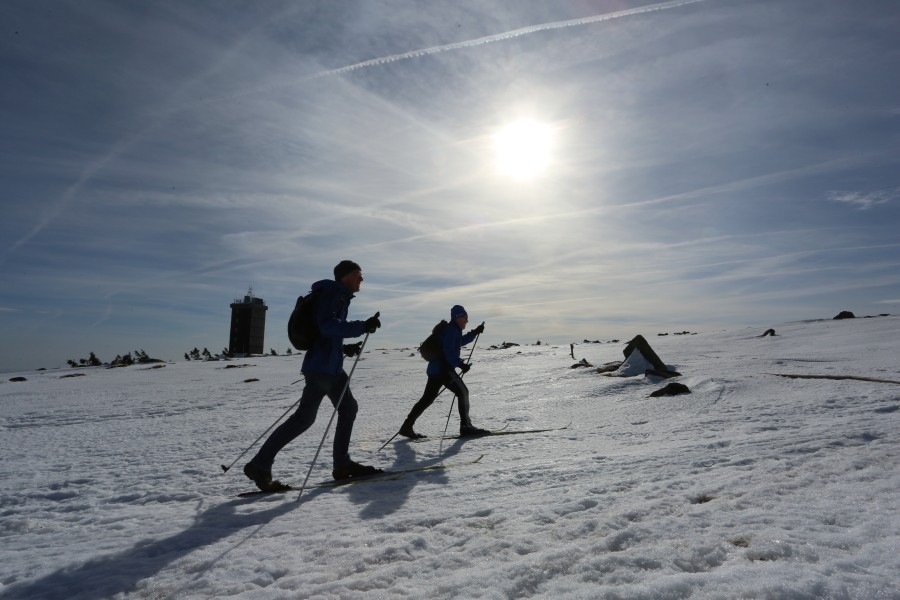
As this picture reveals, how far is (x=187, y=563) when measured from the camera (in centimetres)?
286

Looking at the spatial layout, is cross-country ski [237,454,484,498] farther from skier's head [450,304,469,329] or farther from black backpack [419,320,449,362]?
skier's head [450,304,469,329]

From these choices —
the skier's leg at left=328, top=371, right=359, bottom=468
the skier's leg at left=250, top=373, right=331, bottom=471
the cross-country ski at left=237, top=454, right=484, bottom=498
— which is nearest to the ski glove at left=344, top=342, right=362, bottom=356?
the skier's leg at left=328, top=371, right=359, bottom=468

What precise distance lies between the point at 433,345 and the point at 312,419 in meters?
3.13

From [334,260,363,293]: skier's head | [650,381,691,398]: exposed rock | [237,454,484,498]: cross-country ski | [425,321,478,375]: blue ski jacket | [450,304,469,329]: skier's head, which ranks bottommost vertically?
[237,454,484,498]: cross-country ski

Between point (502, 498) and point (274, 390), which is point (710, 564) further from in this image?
point (274, 390)

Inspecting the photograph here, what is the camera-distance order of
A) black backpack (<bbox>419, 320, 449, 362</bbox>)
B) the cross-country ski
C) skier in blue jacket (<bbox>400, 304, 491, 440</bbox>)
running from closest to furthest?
the cross-country ski → skier in blue jacket (<bbox>400, 304, 491, 440</bbox>) → black backpack (<bbox>419, 320, 449, 362</bbox>)

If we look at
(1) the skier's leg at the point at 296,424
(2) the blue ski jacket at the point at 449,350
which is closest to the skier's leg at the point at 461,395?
(2) the blue ski jacket at the point at 449,350

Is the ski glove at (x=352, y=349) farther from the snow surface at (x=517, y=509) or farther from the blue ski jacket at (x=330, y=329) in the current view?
the snow surface at (x=517, y=509)

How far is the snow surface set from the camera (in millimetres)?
2365

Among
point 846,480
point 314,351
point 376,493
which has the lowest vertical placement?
point 376,493

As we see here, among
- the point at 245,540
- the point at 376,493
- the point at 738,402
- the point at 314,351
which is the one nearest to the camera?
the point at 245,540

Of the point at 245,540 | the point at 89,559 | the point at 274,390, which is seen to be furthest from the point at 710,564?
the point at 274,390

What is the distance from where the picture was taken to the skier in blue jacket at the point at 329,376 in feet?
15.1

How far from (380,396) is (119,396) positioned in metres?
6.44
